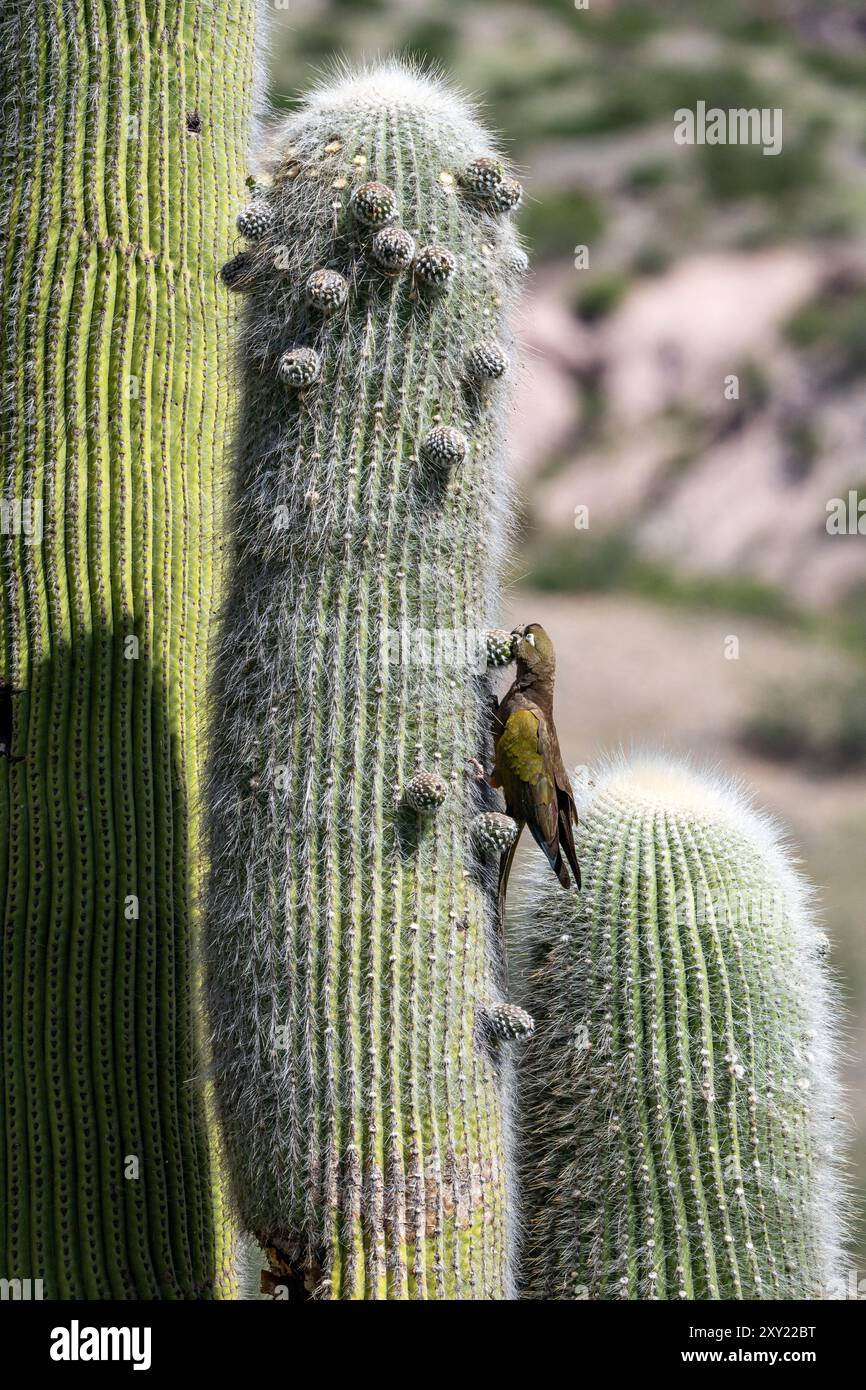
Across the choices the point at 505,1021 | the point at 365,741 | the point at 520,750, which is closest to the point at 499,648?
the point at 520,750

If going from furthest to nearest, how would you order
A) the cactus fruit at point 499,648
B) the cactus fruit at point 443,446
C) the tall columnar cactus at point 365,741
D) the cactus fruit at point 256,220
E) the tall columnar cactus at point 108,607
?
1. the tall columnar cactus at point 108,607
2. the cactus fruit at point 256,220
3. the cactus fruit at point 499,648
4. the cactus fruit at point 443,446
5. the tall columnar cactus at point 365,741

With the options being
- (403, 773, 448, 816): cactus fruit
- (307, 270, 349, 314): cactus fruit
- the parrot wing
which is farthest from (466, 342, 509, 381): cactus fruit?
(403, 773, 448, 816): cactus fruit

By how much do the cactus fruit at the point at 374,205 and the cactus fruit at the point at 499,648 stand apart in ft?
2.56

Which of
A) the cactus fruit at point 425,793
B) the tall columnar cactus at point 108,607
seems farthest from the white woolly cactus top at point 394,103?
the cactus fruit at point 425,793

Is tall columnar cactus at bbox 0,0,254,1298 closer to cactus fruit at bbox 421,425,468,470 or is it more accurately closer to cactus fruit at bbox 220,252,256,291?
cactus fruit at bbox 220,252,256,291

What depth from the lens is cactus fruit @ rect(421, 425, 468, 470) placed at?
2.80 m

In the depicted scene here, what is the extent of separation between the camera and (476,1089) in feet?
9.13

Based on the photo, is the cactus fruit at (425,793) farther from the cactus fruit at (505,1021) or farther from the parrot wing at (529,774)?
the cactus fruit at (505,1021)

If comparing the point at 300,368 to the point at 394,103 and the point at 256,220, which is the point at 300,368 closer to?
the point at 256,220

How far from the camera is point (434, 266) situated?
2836mm

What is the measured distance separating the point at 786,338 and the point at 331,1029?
48.5 feet

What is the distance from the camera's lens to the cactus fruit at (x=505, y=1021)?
9.20ft

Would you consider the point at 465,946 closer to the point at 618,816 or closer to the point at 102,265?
the point at 618,816
